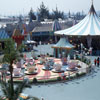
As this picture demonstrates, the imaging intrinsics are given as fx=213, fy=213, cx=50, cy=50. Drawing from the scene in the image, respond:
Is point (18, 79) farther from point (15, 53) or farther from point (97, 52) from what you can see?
point (97, 52)

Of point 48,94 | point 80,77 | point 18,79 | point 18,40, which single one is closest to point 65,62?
point 80,77

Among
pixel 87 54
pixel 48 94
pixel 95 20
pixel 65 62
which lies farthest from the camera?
pixel 95 20

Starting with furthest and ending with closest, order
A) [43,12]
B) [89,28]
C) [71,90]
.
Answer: [43,12]
[89,28]
[71,90]

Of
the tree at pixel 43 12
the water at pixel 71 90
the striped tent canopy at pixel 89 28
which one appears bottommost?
the water at pixel 71 90

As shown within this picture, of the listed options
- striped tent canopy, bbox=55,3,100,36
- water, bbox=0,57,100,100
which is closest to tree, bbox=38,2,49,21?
striped tent canopy, bbox=55,3,100,36

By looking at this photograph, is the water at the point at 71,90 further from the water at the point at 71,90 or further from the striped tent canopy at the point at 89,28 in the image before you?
the striped tent canopy at the point at 89,28

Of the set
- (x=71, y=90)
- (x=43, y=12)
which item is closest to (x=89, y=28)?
(x=71, y=90)

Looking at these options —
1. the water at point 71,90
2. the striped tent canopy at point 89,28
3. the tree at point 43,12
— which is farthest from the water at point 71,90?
the tree at point 43,12

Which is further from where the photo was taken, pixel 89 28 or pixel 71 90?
pixel 89 28

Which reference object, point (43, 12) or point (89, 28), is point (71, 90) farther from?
point (43, 12)

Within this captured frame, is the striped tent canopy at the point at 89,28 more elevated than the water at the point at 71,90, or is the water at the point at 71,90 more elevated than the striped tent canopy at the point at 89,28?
the striped tent canopy at the point at 89,28

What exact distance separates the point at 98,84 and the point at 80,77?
1.63 m

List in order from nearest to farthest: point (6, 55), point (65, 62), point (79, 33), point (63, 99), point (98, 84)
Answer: point (6, 55) → point (63, 99) → point (98, 84) → point (65, 62) → point (79, 33)

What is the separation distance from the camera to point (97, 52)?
74.6 ft
